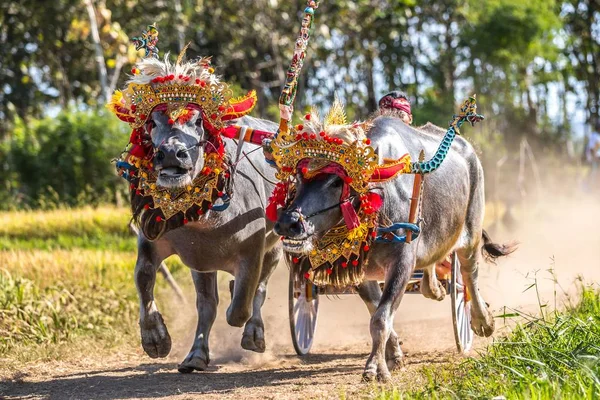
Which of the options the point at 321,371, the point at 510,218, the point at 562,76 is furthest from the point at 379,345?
the point at 562,76

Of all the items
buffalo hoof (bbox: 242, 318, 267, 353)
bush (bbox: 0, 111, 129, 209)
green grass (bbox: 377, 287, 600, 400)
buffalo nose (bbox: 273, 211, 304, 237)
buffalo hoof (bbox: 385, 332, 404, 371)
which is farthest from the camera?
bush (bbox: 0, 111, 129, 209)

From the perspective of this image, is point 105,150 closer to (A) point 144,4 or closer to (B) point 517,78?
(A) point 144,4

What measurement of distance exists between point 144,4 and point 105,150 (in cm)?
764

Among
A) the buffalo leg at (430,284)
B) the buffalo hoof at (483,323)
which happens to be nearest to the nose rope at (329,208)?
the buffalo leg at (430,284)

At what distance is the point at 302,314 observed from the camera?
863cm

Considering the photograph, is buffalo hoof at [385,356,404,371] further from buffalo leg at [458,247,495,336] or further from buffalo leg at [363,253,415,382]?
buffalo leg at [458,247,495,336]

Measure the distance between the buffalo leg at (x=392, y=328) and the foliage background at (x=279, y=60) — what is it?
10642mm

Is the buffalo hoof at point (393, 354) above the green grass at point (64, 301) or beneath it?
beneath

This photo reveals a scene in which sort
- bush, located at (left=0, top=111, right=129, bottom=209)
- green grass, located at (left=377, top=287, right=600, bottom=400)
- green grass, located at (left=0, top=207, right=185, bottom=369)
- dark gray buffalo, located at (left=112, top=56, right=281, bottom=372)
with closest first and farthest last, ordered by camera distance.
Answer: green grass, located at (left=377, top=287, right=600, bottom=400) < dark gray buffalo, located at (left=112, top=56, right=281, bottom=372) < green grass, located at (left=0, top=207, right=185, bottom=369) < bush, located at (left=0, top=111, right=129, bottom=209)

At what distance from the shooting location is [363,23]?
25.1 metres

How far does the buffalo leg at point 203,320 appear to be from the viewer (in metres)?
7.36

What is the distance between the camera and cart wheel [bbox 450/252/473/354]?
781 centimetres

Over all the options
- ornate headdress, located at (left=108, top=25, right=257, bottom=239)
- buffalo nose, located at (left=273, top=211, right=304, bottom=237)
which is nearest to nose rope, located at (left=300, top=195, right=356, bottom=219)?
buffalo nose, located at (left=273, top=211, right=304, bottom=237)

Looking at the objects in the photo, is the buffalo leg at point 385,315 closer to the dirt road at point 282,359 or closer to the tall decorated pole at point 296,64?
the dirt road at point 282,359
